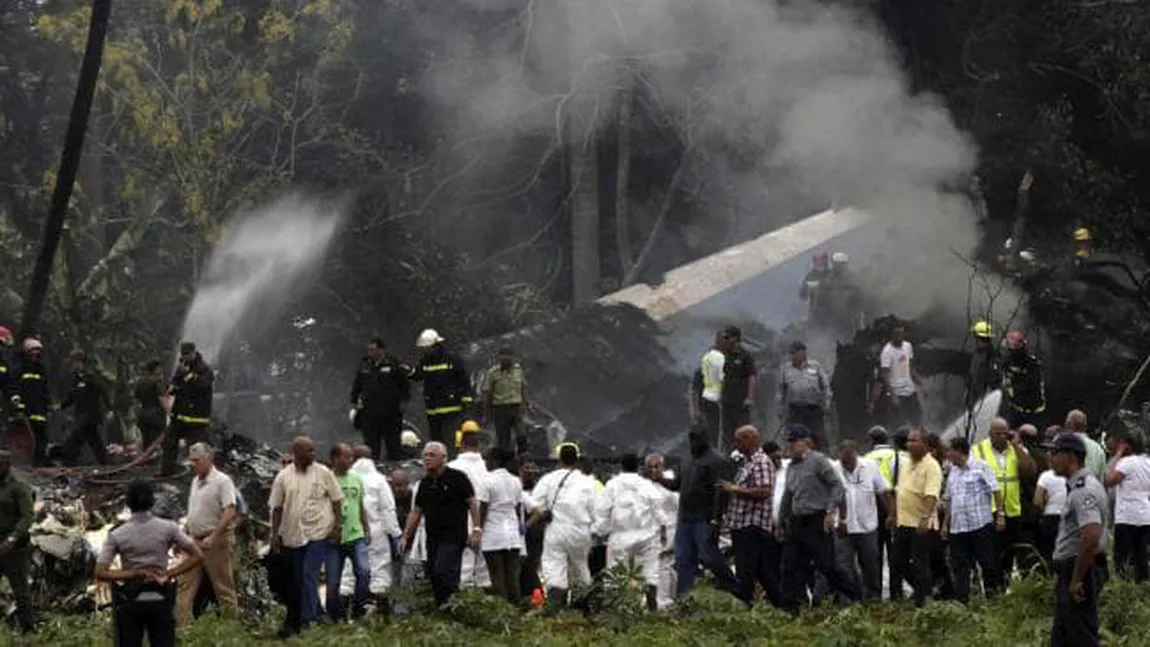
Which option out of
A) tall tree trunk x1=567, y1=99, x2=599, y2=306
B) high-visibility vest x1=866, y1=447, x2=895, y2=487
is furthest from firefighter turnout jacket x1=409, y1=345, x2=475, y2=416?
tall tree trunk x1=567, y1=99, x2=599, y2=306

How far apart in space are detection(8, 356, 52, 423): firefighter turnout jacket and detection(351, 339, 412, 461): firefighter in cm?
307

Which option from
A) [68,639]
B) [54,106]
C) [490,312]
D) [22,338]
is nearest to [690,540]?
[68,639]

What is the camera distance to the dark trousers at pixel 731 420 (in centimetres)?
2122

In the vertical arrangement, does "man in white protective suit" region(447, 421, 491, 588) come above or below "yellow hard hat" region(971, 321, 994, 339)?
below

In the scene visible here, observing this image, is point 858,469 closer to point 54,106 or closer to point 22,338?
point 22,338

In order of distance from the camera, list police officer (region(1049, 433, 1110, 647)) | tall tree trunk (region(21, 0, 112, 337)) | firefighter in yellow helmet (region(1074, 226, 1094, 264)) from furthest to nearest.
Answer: firefighter in yellow helmet (region(1074, 226, 1094, 264)), tall tree trunk (region(21, 0, 112, 337)), police officer (region(1049, 433, 1110, 647))

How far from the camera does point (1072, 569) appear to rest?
36.4 ft

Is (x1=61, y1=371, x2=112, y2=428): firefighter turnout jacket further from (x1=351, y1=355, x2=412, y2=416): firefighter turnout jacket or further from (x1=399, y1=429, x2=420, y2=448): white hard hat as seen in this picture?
(x1=399, y1=429, x2=420, y2=448): white hard hat

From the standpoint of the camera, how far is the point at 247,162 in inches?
1228

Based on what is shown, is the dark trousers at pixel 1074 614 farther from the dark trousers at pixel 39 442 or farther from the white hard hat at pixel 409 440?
the dark trousers at pixel 39 442

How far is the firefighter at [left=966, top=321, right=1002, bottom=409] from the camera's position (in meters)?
21.8

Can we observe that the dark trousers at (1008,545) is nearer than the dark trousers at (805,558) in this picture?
No

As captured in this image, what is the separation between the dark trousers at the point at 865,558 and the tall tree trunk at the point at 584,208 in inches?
678

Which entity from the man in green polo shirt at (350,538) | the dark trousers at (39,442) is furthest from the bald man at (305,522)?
the dark trousers at (39,442)
